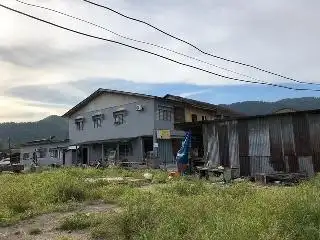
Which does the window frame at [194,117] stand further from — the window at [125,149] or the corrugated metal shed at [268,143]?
the corrugated metal shed at [268,143]

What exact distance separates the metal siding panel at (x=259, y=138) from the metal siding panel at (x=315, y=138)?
2.17 meters

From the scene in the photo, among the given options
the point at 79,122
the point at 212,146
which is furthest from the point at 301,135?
the point at 79,122

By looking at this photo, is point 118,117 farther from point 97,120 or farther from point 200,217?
point 200,217

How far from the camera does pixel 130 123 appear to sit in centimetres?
4297

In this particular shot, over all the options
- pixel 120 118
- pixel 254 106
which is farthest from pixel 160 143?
pixel 254 106

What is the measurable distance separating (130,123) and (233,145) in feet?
67.2

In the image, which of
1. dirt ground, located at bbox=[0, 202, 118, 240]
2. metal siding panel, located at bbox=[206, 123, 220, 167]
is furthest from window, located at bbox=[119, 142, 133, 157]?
dirt ground, located at bbox=[0, 202, 118, 240]

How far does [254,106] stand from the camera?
146 m

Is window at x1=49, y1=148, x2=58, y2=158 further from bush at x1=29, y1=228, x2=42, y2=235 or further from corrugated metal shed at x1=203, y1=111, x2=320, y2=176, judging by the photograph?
bush at x1=29, y1=228, x2=42, y2=235

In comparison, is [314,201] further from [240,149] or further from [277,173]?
[240,149]

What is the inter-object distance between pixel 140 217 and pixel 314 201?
3.64 m

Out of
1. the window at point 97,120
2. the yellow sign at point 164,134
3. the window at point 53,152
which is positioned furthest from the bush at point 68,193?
the window at point 53,152

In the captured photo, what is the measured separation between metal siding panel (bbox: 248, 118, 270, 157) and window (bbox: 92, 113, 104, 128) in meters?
25.9

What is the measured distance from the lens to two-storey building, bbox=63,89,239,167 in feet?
134
